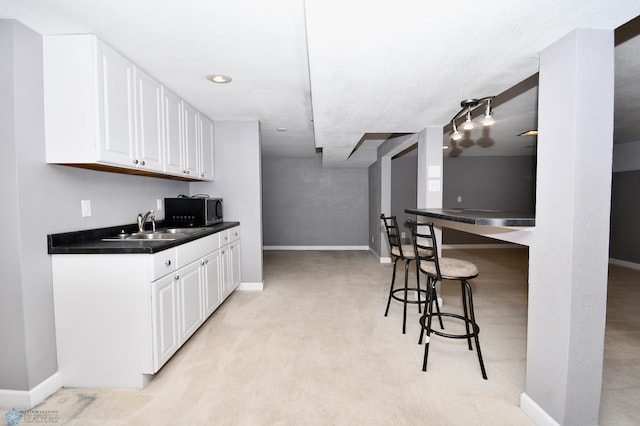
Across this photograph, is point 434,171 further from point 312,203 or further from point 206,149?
point 312,203

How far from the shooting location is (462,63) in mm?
1817

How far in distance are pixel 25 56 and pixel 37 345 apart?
1.67 metres

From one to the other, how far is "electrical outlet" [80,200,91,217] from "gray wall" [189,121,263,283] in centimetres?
170

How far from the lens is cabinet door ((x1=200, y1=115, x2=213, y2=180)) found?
3.49 m

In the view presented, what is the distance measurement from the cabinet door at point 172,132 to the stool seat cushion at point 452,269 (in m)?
2.34

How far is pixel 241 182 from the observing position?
3.88 metres

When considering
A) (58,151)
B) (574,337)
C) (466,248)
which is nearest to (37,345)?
(58,151)

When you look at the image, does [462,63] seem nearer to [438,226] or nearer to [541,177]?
[541,177]

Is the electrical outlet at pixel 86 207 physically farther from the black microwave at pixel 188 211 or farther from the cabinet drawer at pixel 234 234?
the cabinet drawer at pixel 234 234

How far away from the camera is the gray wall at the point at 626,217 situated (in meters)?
5.13

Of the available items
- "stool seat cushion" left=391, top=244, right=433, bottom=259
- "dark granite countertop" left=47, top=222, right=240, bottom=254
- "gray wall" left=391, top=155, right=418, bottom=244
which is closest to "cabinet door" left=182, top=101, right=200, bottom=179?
"dark granite countertop" left=47, top=222, right=240, bottom=254

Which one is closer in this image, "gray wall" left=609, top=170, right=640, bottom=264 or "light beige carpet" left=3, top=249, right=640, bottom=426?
"light beige carpet" left=3, top=249, right=640, bottom=426

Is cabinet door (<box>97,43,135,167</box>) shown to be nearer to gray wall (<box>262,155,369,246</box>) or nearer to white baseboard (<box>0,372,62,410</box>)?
white baseboard (<box>0,372,62,410</box>)

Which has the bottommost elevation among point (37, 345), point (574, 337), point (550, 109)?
point (37, 345)
